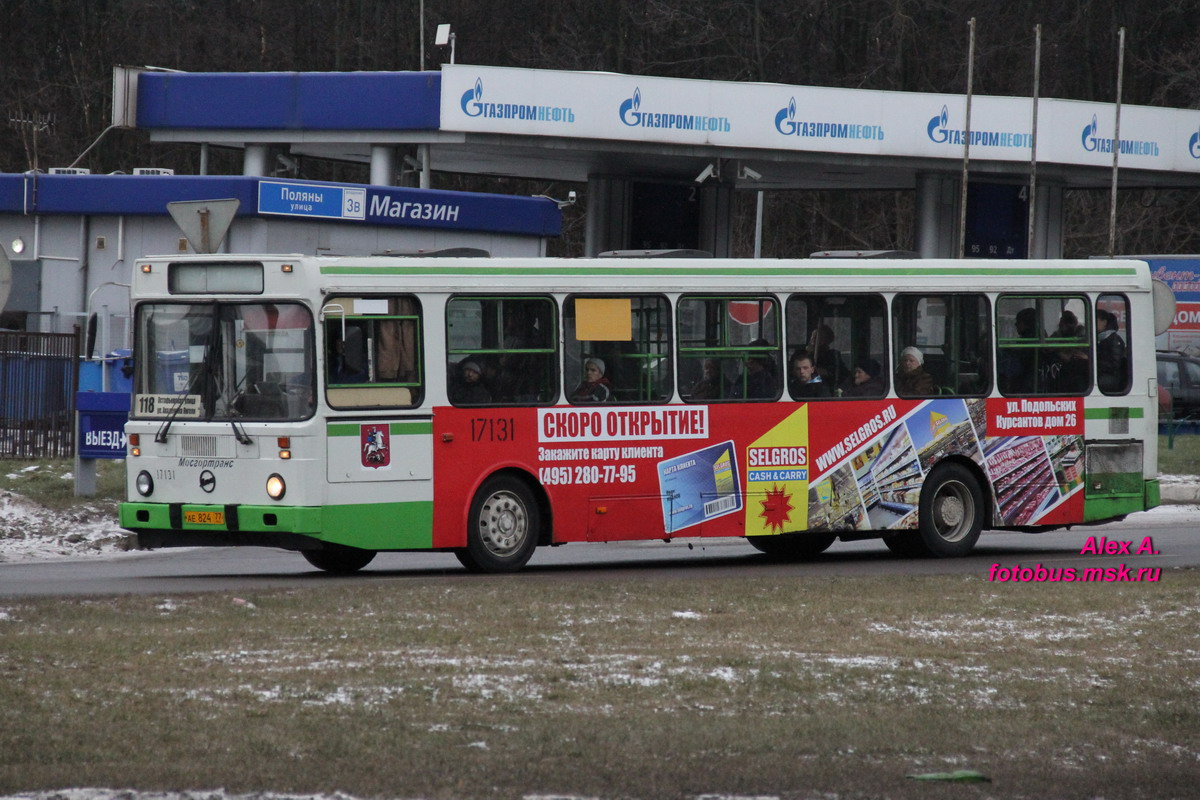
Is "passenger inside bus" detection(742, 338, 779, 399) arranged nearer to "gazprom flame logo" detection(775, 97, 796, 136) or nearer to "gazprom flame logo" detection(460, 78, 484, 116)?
"gazprom flame logo" detection(460, 78, 484, 116)

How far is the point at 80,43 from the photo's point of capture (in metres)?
50.5

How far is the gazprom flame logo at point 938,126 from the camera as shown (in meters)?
36.2

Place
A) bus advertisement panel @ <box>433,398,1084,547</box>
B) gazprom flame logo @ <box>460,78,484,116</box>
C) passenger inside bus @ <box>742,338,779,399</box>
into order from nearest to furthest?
bus advertisement panel @ <box>433,398,1084,547</box> < passenger inside bus @ <box>742,338,779,399</box> < gazprom flame logo @ <box>460,78,484,116</box>

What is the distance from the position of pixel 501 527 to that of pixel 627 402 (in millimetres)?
1483

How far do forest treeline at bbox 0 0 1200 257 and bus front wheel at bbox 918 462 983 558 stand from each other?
32258 millimetres

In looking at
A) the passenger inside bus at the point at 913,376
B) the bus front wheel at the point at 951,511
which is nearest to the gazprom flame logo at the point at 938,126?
the bus front wheel at the point at 951,511

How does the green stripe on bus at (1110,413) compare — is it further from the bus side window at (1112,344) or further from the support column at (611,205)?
the support column at (611,205)

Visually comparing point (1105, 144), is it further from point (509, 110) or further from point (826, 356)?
point (826, 356)

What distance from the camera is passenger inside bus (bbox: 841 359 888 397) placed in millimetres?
16094

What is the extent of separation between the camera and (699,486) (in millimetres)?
15281

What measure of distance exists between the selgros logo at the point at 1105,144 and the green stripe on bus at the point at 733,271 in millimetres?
20825

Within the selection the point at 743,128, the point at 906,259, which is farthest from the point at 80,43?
the point at 906,259

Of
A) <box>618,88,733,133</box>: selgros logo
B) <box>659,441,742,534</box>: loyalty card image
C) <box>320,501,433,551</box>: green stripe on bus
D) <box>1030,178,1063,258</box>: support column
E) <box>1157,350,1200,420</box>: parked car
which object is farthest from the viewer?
<box>1030,178,1063,258</box>: support column

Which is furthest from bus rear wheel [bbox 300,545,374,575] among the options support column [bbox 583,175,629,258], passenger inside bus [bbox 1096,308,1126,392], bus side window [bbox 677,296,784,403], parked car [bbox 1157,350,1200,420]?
parked car [bbox 1157,350,1200,420]
